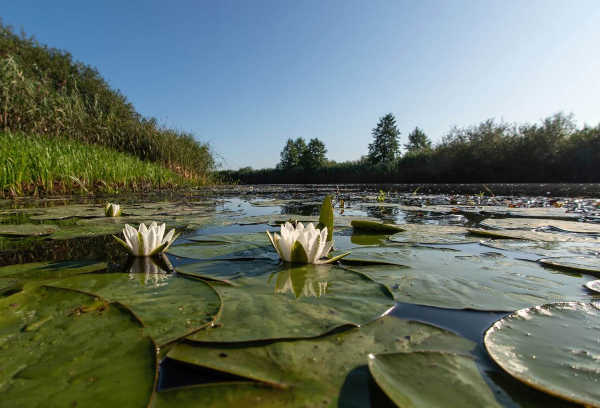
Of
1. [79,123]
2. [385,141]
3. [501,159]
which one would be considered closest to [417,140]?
[385,141]

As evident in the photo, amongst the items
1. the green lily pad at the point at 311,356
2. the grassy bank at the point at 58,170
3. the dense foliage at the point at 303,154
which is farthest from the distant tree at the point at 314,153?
the green lily pad at the point at 311,356

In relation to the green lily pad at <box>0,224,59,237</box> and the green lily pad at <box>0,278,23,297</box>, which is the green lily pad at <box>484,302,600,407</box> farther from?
the green lily pad at <box>0,224,59,237</box>

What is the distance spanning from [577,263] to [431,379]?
1.16 metres

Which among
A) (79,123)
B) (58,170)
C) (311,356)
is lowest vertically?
(311,356)

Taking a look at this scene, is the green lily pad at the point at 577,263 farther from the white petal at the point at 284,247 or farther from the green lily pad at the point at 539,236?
the white petal at the point at 284,247

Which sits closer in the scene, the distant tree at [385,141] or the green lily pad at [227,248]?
the green lily pad at [227,248]

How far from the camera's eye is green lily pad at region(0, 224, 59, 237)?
1.71 meters

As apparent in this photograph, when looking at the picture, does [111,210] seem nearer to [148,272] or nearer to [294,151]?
[148,272]

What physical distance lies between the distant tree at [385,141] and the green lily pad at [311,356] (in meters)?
35.9

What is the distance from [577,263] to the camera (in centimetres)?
120

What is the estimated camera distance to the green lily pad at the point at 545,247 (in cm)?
141

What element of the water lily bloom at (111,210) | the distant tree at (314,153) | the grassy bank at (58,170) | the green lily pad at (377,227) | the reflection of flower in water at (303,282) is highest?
the distant tree at (314,153)

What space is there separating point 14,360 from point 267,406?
0.48 meters

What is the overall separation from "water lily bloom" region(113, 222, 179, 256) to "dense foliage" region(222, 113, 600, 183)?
16536 mm
